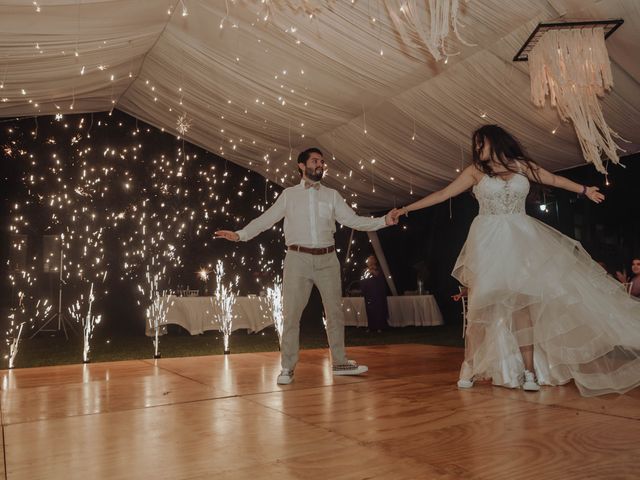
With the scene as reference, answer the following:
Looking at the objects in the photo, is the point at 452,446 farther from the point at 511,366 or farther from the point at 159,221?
the point at 159,221

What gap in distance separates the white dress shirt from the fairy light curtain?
1.77m

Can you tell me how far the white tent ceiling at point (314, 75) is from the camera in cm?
404

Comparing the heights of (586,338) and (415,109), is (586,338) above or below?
below

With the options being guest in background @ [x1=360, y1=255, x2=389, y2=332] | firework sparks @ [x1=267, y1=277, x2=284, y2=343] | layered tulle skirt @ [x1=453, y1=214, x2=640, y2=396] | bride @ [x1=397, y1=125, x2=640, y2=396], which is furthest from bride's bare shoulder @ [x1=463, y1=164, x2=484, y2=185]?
guest in background @ [x1=360, y1=255, x2=389, y2=332]

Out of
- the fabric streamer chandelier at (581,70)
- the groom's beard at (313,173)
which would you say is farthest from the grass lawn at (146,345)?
the fabric streamer chandelier at (581,70)

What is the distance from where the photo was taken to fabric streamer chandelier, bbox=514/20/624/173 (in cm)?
360

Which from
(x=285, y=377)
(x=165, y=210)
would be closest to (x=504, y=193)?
(x=285, y=377)

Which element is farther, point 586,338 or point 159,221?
point 159,221

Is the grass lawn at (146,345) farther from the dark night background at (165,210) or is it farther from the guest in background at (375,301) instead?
the dark night background at (165,210)

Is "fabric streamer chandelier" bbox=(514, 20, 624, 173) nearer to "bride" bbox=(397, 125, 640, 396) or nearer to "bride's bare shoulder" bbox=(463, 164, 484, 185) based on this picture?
"bride" bbox=(397, 125, 640, 396)

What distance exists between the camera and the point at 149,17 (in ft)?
15.8

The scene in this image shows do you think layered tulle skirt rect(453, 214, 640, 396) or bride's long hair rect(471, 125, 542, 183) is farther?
bride's long hair rect(471, 125, 542, 183)

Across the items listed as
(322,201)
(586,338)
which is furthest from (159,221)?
(586,338)

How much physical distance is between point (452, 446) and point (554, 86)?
3.17 metres
